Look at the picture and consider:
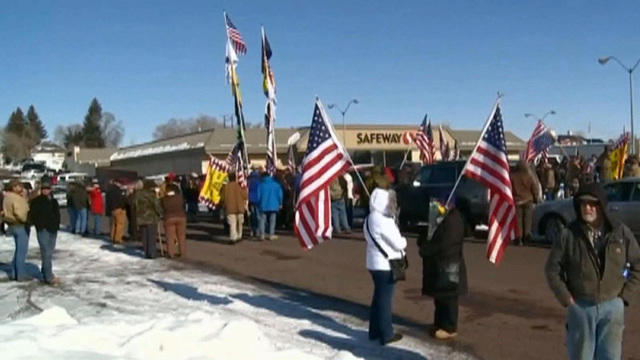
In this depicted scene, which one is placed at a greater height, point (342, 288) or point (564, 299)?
point (564, 299)

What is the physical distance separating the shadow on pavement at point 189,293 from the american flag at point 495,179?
381 cm

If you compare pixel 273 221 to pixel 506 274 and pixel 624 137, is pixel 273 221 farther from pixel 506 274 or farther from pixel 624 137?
pixel 624 137

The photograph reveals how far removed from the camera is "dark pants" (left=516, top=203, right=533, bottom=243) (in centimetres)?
1564

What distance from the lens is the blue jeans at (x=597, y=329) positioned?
5.02 m

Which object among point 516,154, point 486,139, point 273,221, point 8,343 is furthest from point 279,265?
point 516,154

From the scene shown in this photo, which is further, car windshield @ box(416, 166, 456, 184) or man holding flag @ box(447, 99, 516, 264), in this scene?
car windshield @ box(416, 166, 456, 184)

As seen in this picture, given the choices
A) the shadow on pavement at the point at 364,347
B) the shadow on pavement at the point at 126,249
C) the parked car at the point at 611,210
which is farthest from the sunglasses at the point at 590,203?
the shadow on pavement at the point at 126,249

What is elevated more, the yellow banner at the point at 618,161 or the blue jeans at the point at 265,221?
the yellow banner at the point at 618,161

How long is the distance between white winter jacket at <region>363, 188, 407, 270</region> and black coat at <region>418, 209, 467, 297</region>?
48 centimetres

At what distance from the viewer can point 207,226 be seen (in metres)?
22.4

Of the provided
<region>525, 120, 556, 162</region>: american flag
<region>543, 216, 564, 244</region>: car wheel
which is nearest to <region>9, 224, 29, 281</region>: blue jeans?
<region>543, 216, 564, 244</region>: car wheel

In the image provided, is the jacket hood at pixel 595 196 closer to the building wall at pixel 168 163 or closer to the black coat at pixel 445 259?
the black coat at pixel 445 259

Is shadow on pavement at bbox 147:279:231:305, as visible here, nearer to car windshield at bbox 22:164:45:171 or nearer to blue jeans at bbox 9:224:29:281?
blue jeans at bbox 9:224:29:281

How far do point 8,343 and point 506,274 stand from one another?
798 cm
